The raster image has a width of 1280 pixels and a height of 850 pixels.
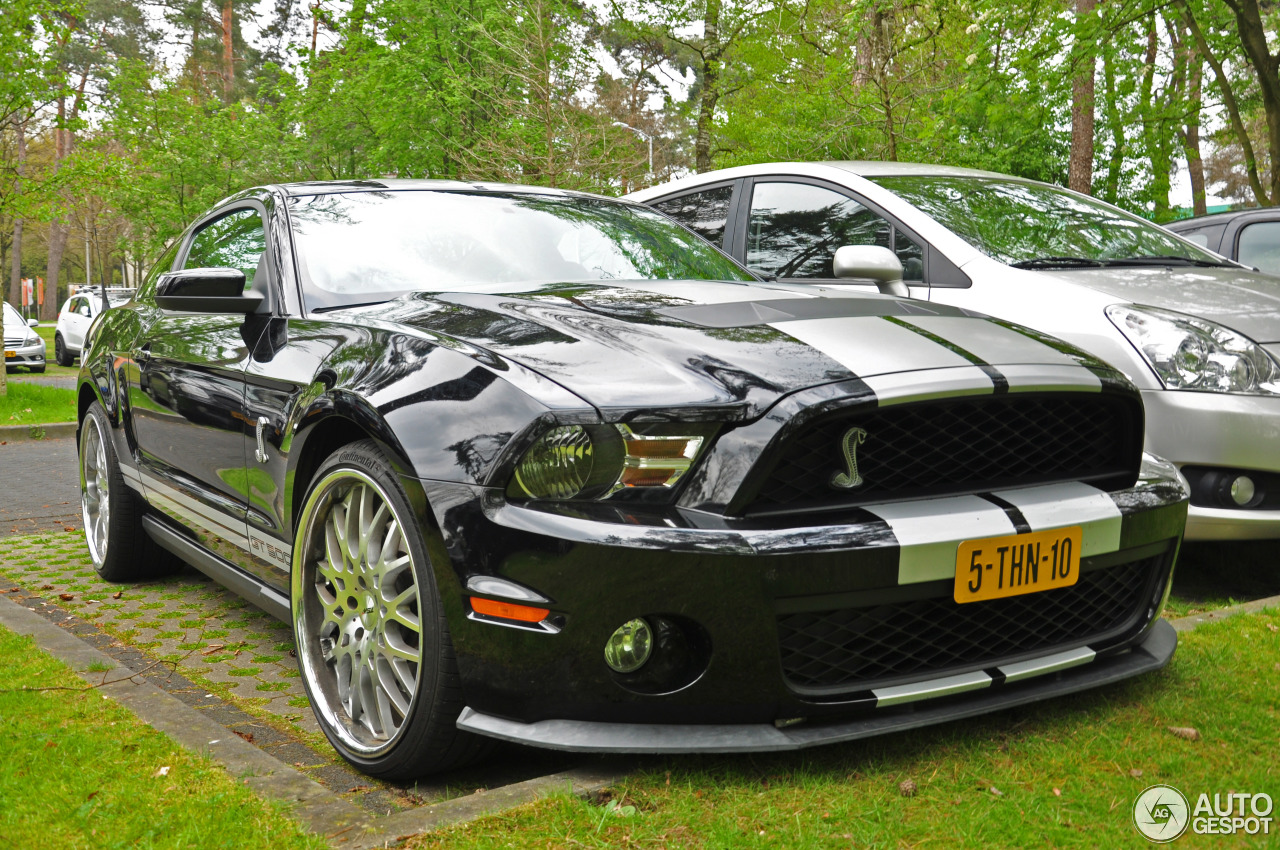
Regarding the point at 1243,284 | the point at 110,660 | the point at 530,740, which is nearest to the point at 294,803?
the point at 530,740

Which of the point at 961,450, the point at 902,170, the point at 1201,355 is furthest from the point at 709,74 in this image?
the point at 961,450

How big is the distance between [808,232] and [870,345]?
9.44 ft

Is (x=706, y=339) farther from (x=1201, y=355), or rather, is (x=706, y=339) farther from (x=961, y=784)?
(x=1201, y=355)

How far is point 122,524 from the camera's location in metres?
4.67

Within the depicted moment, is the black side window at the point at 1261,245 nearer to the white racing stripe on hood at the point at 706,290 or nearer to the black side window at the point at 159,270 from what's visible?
the white racing stripe on hood at the point at 706,290

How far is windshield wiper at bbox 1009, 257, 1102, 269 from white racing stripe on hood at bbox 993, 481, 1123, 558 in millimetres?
2110

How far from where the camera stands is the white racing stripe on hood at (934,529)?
2.33 meters

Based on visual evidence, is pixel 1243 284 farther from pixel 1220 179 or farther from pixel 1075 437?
pixel 1220 179

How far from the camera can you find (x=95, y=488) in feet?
16.8

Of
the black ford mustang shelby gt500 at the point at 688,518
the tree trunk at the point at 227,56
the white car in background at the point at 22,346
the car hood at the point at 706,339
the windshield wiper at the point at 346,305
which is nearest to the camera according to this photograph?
the black ford mustang shelby gt500 at the point at 688,518

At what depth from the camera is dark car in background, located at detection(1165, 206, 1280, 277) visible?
7.45 metres

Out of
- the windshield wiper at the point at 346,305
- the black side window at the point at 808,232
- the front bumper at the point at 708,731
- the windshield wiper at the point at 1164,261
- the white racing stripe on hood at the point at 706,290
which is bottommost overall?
the front bumper at the point at 708,731

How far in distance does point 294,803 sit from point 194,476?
5.55 feet

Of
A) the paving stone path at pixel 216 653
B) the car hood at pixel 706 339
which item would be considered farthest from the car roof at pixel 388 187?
the paving stone path at pixel 216 653
